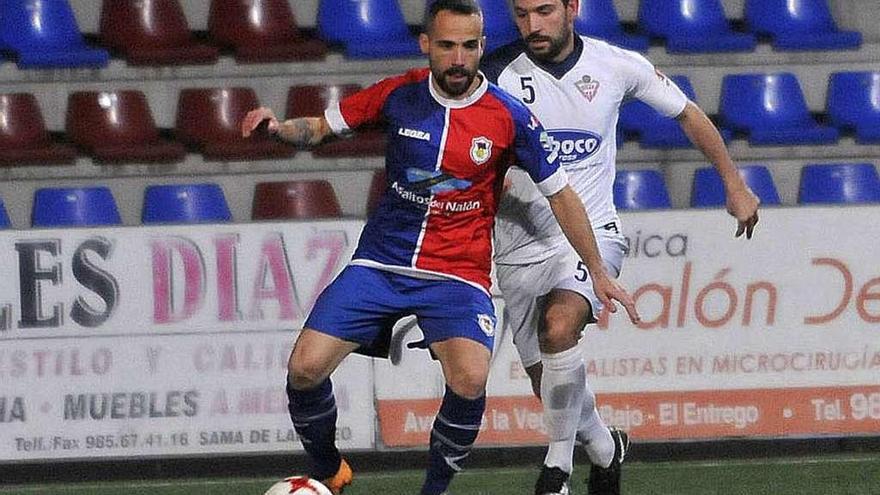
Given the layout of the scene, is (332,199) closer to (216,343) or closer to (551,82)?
(216,343)

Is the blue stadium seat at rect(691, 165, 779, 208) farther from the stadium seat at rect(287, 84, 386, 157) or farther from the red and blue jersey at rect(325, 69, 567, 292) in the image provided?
the red and blue jersey at rect(325, 69, 567, 292)

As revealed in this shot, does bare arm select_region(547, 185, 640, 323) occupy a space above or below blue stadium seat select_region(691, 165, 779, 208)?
above

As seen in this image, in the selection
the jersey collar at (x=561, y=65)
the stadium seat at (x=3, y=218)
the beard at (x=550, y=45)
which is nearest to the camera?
the beard at (x=550, y=45)

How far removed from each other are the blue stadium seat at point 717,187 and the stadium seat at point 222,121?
2.49m

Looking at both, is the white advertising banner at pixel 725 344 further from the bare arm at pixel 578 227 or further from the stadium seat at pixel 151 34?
the stadium seat at pixel 151 34

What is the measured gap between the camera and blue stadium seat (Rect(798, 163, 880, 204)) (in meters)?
10.9

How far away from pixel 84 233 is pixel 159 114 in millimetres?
2881

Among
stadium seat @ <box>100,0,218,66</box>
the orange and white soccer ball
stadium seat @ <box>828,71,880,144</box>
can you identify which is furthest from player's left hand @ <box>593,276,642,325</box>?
stadium seat @ <box>828,71,880,144</box>

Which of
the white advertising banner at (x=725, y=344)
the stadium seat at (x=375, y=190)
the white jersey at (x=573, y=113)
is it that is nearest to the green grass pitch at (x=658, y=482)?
the white advertising banner at (x=725, y=344)

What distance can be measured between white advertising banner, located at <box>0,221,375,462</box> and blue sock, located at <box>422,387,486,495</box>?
2481 millimetres

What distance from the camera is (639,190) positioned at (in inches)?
411

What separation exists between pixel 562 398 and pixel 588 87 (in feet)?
3.85

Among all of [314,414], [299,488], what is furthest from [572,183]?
[299,488]

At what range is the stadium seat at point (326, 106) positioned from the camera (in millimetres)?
10867
